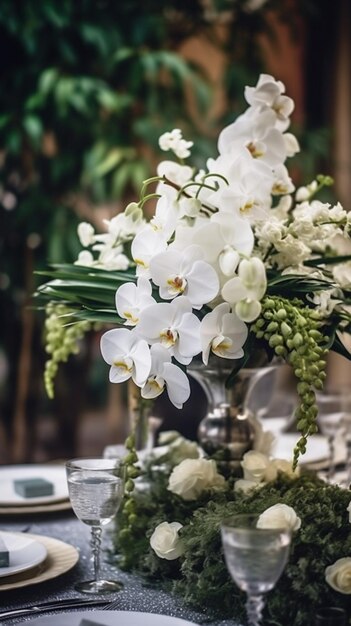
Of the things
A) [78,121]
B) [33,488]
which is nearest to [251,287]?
[33,488]

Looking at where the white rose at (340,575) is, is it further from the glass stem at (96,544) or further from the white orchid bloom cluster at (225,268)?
the glass stem at (96,544)

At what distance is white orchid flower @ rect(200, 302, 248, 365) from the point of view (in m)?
1.04

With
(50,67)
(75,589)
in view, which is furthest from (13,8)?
(75,589)

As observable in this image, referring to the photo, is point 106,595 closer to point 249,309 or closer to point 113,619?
point 113,619

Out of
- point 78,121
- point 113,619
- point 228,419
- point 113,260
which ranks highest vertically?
point 78,121

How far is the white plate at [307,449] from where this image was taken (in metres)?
1.71

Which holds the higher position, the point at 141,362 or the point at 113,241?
the point at 113,241

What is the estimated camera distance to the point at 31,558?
3.64ft

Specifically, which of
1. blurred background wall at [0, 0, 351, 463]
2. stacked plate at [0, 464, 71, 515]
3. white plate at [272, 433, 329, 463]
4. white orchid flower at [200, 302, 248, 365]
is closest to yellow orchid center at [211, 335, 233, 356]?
white orchid flower at [200, 302, 248, 365]

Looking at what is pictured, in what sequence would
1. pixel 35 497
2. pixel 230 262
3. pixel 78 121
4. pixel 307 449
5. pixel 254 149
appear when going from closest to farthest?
pixel 230 262 → pixel 254 149 → pixel 35 497 → pixel 307 449 → pixel 78 121

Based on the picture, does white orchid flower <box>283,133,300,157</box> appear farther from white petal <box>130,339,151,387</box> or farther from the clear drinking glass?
the clear drinking glass

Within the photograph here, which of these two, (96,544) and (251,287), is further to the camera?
(96,544)

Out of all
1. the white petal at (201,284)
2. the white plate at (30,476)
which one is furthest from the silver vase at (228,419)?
the white plate at (30,476)

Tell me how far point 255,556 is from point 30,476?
3.02 ft
